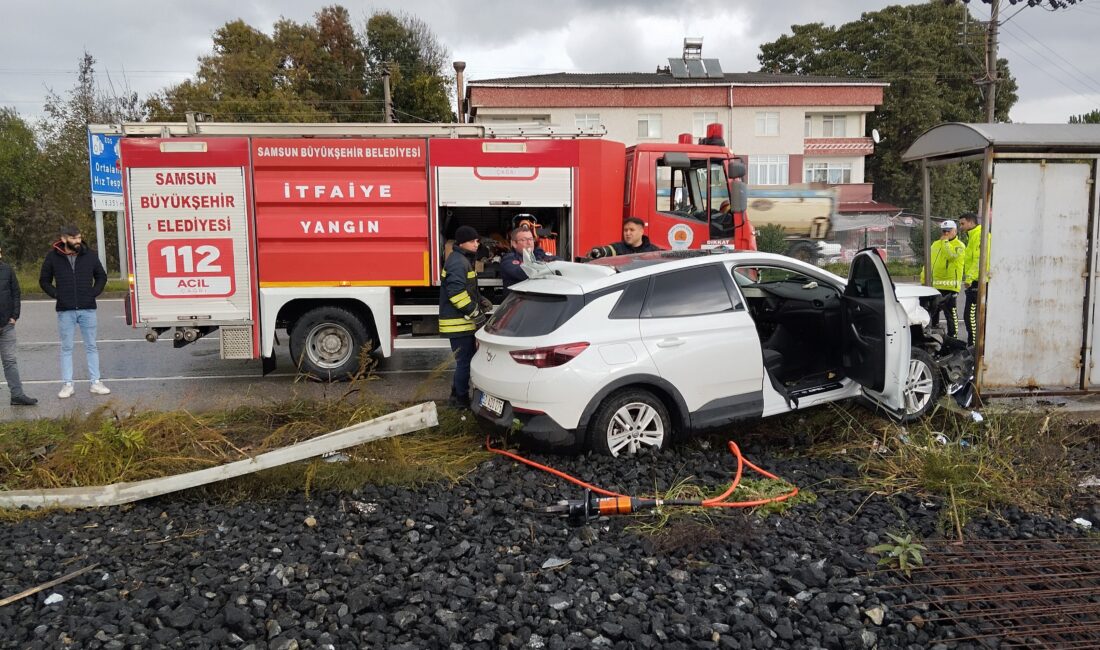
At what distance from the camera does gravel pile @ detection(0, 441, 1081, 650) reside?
3494 millimetres

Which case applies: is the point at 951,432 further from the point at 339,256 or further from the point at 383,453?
the point at 339,256

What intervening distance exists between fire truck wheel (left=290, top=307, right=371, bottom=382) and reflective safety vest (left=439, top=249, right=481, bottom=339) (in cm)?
209

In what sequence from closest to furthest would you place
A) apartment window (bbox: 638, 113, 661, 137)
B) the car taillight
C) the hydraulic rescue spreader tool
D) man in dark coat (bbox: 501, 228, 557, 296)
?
the hydraulic rescue spreader tool → the car taillight → man in dark coat (bbox: 501, 228, 557, 296) → apartment window (bbox: 638, 113, 661, 137)

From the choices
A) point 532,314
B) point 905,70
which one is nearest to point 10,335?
point 532,314

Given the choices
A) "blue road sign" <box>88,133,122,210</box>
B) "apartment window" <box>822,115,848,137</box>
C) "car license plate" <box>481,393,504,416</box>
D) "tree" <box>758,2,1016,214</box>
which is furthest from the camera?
"tree" <box>758,2,1016,214</box>

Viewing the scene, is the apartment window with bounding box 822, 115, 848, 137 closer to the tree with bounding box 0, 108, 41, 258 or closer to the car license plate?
the tree with bounding box 0, 108, 41, 258

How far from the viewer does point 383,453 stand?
5734 mm

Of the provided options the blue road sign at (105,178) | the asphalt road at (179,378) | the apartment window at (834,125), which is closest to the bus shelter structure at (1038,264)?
the asphalt road at (179,378)

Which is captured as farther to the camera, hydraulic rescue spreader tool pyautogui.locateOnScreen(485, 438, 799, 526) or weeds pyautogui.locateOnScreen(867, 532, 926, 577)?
hydraulic rescue spreader tool pyautogui.locateOnScreen(485, 438, 799, 526)

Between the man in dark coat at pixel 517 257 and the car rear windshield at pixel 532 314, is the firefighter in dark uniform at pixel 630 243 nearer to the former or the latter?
the man in dark coat at pixel 517 257

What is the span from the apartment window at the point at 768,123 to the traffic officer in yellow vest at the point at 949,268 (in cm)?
3539

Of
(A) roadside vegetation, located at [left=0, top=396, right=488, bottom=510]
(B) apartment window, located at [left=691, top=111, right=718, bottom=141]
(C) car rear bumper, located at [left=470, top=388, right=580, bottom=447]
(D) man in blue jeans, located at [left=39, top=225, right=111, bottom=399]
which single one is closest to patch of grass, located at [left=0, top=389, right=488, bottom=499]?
(A) roadside vegetation, located at [left=0, top=396, right=488, bottom=510]

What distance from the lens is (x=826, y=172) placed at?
149ft

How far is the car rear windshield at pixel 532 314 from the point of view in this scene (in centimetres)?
582
